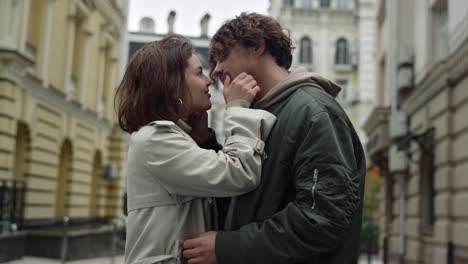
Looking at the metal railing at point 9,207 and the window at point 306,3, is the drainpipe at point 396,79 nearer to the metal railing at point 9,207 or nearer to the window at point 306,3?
the metal railing at point 9,207

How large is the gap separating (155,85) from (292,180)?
749mm

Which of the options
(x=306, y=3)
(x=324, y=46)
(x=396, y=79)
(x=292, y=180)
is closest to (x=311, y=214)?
(x=292, y=180)

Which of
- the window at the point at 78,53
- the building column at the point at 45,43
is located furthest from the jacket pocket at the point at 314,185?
the window at the point at 78,53

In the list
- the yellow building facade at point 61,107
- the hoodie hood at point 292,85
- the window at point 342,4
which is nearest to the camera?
the hoodie hood at point 292,85

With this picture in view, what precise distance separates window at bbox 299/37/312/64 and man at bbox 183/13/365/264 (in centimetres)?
3830

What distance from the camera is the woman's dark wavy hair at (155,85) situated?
2.66m

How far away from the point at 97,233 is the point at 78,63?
23.8 ft

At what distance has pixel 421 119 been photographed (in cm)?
1336

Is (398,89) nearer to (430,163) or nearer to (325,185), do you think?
(430,163)

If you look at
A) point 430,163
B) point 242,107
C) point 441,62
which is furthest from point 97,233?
point 242,107

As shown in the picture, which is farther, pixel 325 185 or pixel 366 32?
pixel 366 32

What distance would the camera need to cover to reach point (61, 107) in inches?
711

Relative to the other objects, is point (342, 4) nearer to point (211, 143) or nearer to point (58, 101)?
point (58, 101)

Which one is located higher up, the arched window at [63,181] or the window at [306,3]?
the window at [306,3]
